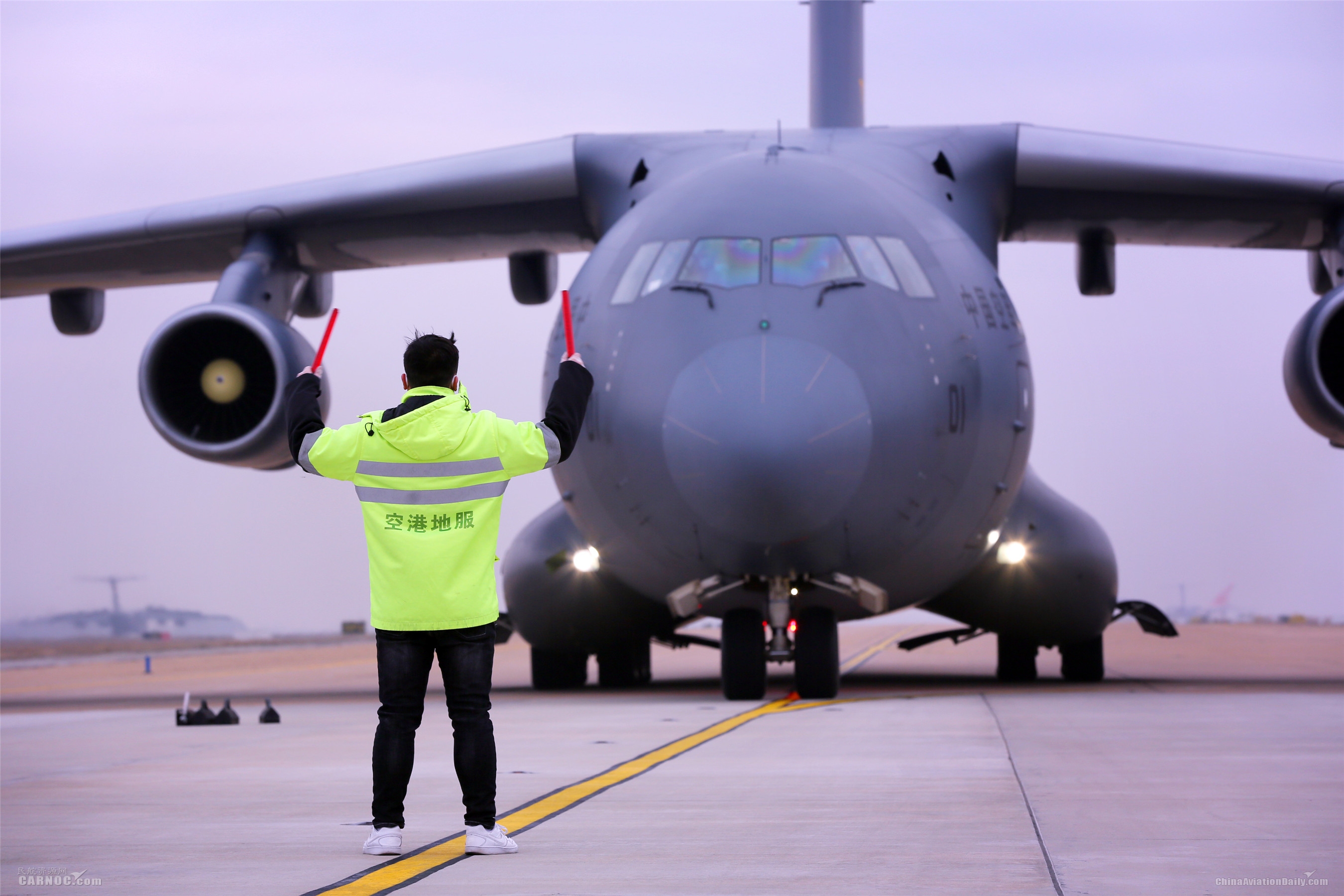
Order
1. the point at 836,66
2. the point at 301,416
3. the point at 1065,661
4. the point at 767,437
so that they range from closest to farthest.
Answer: the point at 301,416, the point at 767,437, the point at 1065,661, the point at 836,66

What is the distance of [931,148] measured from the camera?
41.4ft

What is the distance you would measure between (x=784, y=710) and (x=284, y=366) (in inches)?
201

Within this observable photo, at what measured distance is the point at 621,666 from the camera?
14492 millimetres

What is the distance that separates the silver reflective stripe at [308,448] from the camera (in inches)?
181

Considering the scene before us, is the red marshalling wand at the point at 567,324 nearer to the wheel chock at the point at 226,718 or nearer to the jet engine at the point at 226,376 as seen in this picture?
the wheel chock at the point at 226,718

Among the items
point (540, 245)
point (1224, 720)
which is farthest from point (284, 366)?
point (1224, 720)

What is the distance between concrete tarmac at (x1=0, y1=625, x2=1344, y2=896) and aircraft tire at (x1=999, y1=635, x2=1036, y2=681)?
3.45m

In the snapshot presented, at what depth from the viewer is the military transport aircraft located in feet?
32.4

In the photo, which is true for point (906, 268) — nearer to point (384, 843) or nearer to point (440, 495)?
point (440, 495)

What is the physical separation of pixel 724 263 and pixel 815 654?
2.59m

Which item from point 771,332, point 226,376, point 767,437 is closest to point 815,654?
point 767,437

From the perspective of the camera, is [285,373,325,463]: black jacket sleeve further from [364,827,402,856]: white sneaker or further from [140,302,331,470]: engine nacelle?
[140,302,331,470]: engine nacelle

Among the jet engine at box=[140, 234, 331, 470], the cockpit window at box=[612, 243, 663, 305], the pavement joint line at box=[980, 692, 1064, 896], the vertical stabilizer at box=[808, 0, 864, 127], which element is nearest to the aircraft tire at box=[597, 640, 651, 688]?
the jet engine at box=[140, 234, 331, 470]

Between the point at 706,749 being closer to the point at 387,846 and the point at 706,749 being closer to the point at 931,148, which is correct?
the point at 387,846
